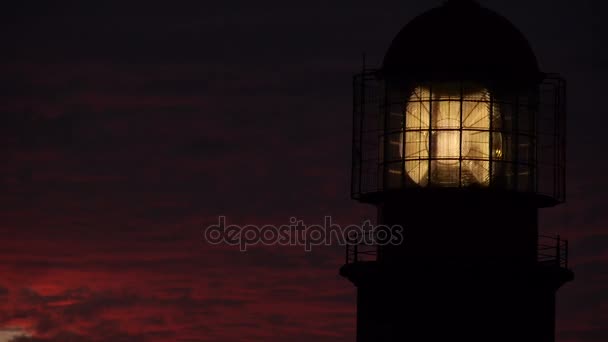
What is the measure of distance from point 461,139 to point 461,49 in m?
1.93

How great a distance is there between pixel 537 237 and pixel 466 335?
8.43ft

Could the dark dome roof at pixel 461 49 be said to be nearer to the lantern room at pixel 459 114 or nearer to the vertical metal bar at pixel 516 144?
the lantern room at pixel 459 114

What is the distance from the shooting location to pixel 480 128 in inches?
1081

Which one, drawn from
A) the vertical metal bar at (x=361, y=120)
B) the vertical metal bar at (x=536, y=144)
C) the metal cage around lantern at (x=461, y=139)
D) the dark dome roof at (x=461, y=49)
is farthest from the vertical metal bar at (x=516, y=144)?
the vertical metal bar at (x=361, y=120)

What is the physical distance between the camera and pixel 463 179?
2750cm

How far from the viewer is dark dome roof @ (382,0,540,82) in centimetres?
2781

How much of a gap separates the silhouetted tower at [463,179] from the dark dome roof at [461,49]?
0.02 m

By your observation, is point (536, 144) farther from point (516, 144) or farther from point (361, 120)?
point (361, 120)

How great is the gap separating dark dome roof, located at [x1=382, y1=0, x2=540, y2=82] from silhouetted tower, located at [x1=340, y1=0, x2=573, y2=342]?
1.0 inches

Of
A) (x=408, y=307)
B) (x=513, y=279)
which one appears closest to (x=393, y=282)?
(x=408, y=307)

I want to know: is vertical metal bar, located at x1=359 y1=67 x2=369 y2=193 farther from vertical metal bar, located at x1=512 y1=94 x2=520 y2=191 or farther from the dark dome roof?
vertical metal bar, located at x1=512 y1=94 x2=520 y2=191

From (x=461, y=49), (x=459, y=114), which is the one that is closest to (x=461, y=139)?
(x=459, y=114)

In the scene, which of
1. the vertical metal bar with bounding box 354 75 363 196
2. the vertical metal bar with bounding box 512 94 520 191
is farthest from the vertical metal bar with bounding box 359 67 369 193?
the vertical metal bar with bounding box 512 94 520 191

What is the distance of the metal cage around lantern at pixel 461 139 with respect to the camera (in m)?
27.5
